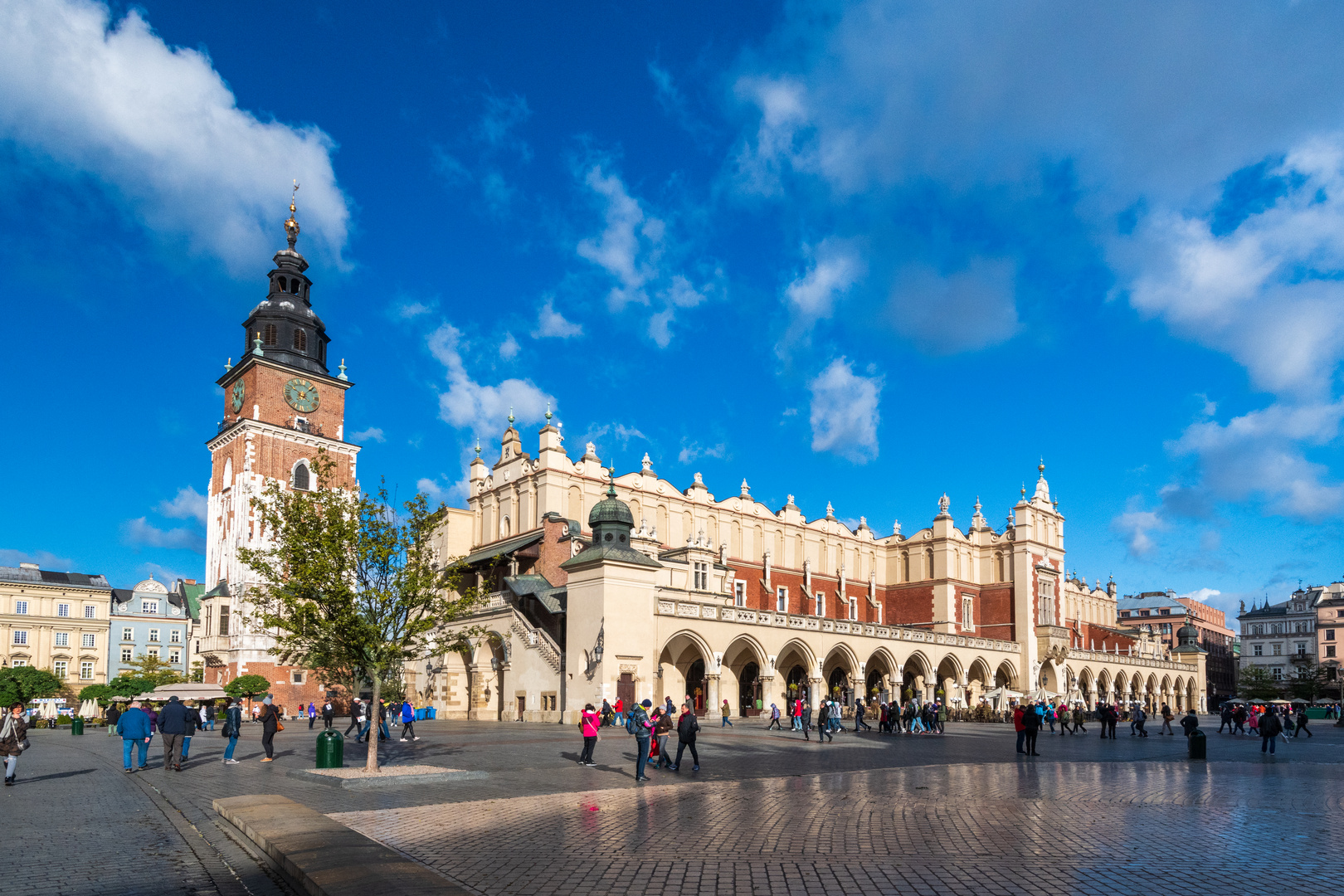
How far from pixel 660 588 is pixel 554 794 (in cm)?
3096

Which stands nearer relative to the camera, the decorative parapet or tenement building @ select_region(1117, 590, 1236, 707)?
the decorative parapet

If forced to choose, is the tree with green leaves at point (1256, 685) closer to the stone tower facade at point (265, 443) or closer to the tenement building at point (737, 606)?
the tenement building at point (737, 606)

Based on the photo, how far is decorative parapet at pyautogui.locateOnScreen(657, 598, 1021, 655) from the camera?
4234 cm

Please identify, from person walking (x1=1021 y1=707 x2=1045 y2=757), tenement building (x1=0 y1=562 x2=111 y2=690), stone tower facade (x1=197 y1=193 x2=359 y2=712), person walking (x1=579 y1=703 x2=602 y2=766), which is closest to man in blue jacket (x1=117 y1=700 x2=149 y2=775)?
person walking (x1=579 y1=703 x2=602 y2=766)

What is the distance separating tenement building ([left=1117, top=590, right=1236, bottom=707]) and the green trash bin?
12590 centimetres

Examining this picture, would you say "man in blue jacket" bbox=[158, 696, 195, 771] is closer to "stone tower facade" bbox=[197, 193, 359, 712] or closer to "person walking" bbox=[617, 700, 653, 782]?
"person walking" bbox=[617, 700, 653, 782]

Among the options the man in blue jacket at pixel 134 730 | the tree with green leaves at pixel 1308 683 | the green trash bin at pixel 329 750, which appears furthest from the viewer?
the tree with green leaves at pixel 1308 683

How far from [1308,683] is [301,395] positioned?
103408mm

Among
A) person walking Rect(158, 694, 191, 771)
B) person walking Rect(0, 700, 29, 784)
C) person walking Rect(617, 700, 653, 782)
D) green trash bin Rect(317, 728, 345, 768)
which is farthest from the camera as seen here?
person walking Rect(158, 694, 191, 771)

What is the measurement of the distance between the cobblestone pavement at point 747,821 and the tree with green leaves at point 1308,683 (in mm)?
94225

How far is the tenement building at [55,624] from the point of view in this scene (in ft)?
246

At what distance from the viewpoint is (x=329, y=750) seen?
19047 millimetres

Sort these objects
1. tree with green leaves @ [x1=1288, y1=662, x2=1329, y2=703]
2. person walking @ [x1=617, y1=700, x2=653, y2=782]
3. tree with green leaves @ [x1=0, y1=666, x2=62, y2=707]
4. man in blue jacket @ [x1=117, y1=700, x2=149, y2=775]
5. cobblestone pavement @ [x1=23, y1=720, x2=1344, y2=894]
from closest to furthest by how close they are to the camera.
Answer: cobblestone pavement @ [x1=23, y1=720, x2=1344, y2=894]
person walking @ [x1=617, y1=700, x2=653, y2=782]
man in blue jacket @ [x1=117, y1=700, x2=149, y2=775]
tree with green leaves @ [x1=0, y1=666, x2=62, y2=707]
tree with green leaves @ [x1=1288, y1=662, x2=1329, y2=703]

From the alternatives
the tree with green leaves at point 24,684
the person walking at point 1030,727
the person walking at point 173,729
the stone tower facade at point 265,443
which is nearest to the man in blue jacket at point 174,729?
the person walking at point 173,729
